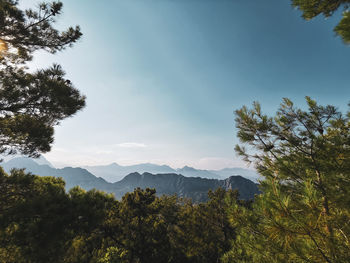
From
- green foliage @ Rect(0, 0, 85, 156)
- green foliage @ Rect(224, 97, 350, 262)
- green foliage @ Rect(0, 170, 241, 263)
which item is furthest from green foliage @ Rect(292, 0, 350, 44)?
green foliage @ Rect(0, 0, 85, 156)

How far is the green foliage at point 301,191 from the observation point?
1823mm

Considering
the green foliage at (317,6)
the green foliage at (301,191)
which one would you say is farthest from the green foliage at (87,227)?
the green foliage at (317,6)

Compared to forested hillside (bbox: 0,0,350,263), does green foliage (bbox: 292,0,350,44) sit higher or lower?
higher

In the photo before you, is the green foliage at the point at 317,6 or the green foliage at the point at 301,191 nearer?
the green foliage at the point at 301,191

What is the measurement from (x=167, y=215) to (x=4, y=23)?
2154 centimetres

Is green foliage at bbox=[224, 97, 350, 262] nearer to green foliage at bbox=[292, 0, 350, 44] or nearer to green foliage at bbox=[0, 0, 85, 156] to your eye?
green foliage at bbox=[292, 0, 350, 44]

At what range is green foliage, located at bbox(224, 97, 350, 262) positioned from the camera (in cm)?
182

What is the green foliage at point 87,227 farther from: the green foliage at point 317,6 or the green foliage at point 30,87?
the green foliage at point 317,6

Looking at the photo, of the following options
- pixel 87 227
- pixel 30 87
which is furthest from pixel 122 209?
pixel 30 87

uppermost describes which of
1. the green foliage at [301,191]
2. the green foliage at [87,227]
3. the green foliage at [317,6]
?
the green foliage at [317,6]

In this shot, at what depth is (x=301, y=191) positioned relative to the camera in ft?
9.96

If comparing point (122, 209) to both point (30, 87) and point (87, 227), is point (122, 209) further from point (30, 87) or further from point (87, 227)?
point (30, 87)

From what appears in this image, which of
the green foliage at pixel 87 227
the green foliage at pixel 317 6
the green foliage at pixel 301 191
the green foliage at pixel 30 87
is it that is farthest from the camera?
the green foliage at pixel 30 87

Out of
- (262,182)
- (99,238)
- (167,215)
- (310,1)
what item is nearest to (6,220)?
(99,238)
